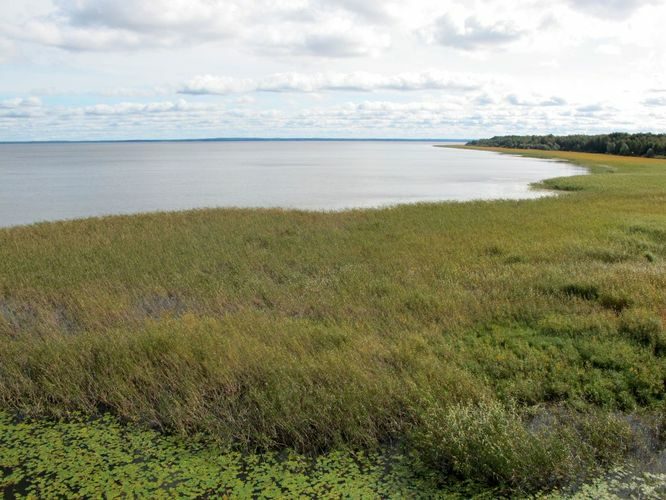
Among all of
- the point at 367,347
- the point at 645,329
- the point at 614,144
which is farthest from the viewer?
the point at 614,144

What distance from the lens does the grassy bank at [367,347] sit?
6965mm

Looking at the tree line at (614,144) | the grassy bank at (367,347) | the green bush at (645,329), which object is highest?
the tree line at (614,144)

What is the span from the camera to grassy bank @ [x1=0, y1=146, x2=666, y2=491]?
22.9 ft

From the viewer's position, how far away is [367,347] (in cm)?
916

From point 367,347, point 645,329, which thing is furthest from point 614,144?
point 367,347

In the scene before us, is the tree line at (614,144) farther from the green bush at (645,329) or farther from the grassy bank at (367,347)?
the green bush at (645,329)

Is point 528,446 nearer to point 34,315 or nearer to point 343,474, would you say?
point 343,474

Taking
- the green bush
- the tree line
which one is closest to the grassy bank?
the green bush

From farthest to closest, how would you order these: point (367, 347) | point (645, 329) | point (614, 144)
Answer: point (614, 144) → point (645, 329) → point (367, 347)

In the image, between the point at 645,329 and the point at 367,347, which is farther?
the point at 645,329

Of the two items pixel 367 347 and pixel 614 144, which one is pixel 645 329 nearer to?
pixel 367 347

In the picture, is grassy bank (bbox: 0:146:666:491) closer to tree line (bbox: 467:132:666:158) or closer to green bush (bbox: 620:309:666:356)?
green bush (bbox: 620:309:666:356)

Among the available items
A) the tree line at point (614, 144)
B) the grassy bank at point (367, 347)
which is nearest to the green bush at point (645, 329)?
the grassy bank at point (367, 347)

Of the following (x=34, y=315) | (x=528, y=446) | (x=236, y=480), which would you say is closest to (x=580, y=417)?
(x=528, y=446)
